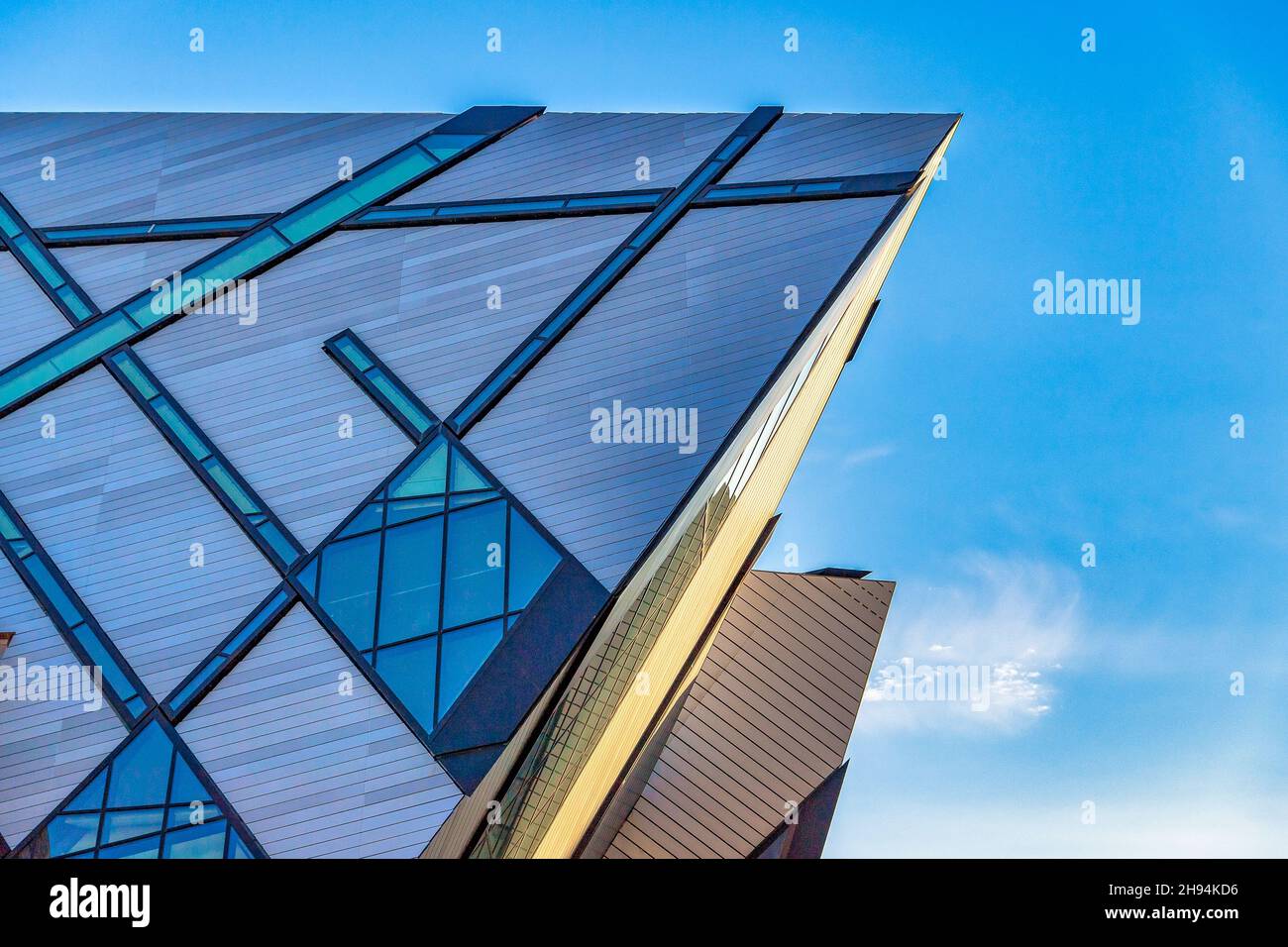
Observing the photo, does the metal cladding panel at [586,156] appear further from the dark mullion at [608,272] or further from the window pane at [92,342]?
the window pane at [92,342]

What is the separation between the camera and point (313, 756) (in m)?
15.6

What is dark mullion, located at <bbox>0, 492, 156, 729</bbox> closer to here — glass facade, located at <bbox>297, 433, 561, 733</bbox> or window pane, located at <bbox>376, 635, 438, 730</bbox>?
glass facade, located at <bbox>297, 433, 561, 733</bbox>


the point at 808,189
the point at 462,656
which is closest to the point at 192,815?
the point at 462,656

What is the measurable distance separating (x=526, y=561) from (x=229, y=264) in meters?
9.98

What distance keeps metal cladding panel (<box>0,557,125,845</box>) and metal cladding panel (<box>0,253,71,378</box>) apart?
6600mm

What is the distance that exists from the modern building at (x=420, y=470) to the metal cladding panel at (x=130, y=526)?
0.06 metres

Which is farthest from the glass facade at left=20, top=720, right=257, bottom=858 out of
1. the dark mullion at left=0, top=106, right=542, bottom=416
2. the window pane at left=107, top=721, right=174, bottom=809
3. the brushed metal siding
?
the dark mullion at left=0, top=106, right=542, bottom=416

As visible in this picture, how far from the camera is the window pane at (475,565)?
16797 mm

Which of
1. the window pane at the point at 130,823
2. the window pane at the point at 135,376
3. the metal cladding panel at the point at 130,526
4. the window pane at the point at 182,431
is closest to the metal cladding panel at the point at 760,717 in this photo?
the metal cladding panel at the point at 130,526

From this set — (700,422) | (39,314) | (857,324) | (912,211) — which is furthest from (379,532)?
(857,324)

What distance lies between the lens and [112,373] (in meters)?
21.2

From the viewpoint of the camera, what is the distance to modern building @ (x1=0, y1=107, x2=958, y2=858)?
52.5 feet
